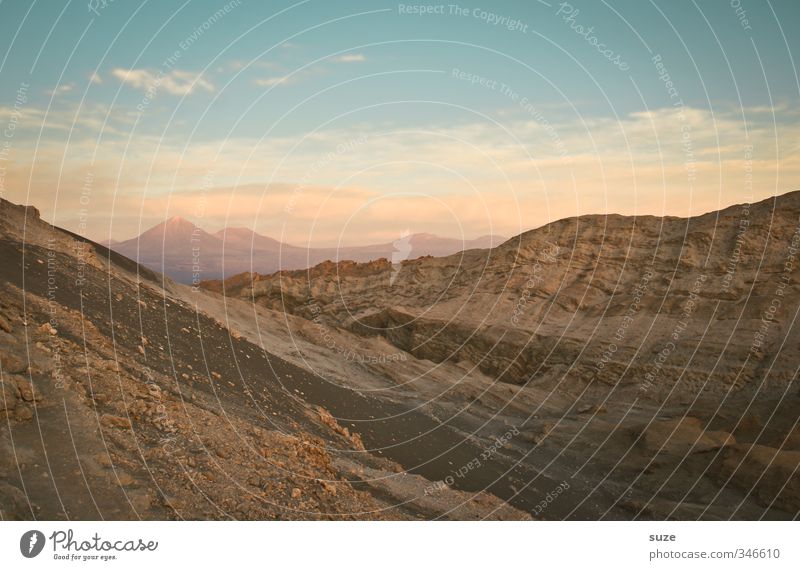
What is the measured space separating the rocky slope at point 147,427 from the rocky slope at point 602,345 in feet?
22.3

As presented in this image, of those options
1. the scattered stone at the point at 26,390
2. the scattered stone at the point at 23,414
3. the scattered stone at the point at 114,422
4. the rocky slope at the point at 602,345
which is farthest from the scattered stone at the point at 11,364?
the rocky slope at the point at 602,345

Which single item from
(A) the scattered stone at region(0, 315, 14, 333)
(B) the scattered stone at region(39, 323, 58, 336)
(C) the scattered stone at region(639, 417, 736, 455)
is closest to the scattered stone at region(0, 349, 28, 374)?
(A) the scattered stone at region(0, 315, 14, 333)

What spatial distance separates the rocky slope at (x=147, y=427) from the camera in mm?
12336

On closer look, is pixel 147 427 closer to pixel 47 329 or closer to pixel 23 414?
pixel 23 414

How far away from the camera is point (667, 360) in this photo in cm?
4197

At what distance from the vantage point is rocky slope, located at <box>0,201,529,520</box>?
12.3 metres

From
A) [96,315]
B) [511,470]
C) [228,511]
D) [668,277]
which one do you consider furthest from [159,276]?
[668,277]

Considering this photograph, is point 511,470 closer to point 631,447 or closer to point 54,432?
point 631,447

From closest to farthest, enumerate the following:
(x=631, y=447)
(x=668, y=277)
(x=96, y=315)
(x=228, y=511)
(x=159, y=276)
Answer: (x=228, y=511)
(x=96, y=315)
(x=631, y=447)
(x=159, y=276)
(x=668, y=277)

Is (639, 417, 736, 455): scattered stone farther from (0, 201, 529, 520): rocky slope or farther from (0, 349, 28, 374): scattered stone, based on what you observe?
(0, 349, 28, 374): scattered stone

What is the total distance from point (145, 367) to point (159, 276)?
1658cm

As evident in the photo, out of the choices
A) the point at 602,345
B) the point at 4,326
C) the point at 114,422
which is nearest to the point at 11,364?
the point at 4,326

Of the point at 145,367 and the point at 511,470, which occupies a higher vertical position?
the point at 145,367
